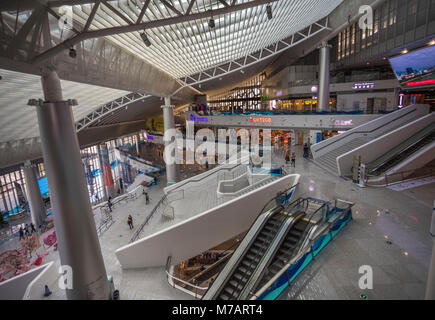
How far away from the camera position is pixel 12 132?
16062 mm

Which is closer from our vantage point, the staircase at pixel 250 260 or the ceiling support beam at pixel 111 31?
the ceiling support beam at pixel 111 31

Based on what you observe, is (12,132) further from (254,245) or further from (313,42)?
(313,42)

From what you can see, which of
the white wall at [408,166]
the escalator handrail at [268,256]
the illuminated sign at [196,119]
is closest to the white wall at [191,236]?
the escalator handrail at [268,256]

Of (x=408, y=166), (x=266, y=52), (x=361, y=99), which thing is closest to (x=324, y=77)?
(x=266, y=52)

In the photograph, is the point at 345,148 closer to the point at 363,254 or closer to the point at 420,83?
the point at 420,83

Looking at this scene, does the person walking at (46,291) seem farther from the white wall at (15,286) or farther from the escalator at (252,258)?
the escalator at (252,258)

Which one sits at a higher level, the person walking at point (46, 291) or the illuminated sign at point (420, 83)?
the illuminated sign at point (420, 83)

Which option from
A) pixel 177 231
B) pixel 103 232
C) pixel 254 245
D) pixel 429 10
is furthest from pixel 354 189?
pixel 103 232

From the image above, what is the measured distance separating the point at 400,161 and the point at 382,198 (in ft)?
12.2

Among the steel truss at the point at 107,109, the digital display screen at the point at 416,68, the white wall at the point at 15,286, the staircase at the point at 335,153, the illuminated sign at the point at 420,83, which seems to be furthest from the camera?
the steel truss at the point at 107,109

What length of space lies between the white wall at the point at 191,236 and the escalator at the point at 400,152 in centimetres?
616

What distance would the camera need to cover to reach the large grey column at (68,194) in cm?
597

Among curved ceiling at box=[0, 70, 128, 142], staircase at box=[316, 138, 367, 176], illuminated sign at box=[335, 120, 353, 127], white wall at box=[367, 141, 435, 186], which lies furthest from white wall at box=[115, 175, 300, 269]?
illuminated sign at box=[335, 120, 353, 127]

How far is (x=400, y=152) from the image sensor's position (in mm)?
12312
